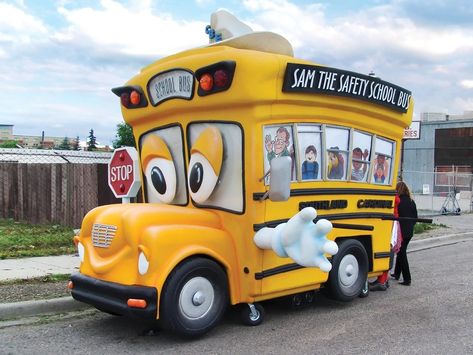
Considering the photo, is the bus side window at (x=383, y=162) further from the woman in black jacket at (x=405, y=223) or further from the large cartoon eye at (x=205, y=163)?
the large cartoon eye at (x=205, y=163)

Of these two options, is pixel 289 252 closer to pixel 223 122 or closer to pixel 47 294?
pixel 223 122

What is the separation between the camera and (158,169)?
21.7ft

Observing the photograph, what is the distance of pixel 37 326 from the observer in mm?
5996

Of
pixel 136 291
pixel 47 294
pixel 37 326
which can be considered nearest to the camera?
pixel 136 291

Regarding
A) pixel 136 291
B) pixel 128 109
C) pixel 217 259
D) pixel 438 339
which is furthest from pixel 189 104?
pixel 438 339

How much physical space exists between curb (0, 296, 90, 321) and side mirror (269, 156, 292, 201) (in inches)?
119

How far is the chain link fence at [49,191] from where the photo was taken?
41.9 feet

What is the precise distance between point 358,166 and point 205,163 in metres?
2.14

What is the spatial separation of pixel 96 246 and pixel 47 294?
5.43 ft

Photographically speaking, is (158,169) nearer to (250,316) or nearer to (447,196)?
(250,316)

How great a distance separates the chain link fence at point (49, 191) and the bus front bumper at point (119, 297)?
24.4ft

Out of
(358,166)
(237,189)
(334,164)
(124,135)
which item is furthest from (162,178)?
(124,135)

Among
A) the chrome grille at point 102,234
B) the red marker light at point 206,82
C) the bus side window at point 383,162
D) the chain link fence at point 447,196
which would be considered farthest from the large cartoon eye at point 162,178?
the chain link fence at point 447,196

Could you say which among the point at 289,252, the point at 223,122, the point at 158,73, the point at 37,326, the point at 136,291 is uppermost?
the point at 158,73
